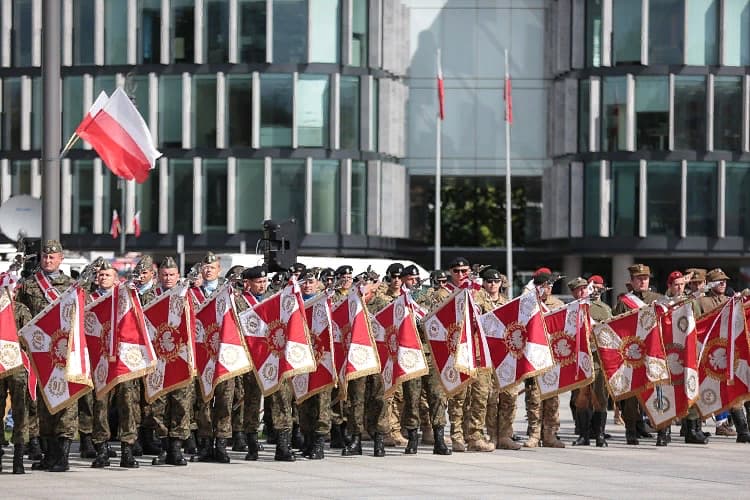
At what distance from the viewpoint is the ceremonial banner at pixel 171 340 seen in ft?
51.0

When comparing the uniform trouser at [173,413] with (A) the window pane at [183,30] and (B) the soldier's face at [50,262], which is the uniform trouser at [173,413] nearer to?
(B) the soldier's face at [50,262]

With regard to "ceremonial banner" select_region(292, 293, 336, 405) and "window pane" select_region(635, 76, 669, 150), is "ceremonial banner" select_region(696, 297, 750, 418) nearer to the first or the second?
"ceremonial banner" select_region(292, 293, 336, 405)

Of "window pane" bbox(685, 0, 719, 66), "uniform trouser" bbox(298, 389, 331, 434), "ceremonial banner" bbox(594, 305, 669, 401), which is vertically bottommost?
"uniform trouser" bbox(298, 389, 331, 434)

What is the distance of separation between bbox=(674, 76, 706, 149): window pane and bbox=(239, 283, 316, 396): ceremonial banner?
142 feet

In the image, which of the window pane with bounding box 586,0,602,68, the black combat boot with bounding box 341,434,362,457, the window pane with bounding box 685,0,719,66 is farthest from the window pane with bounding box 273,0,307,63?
the black combat boot with bounding box 341,434,362,457

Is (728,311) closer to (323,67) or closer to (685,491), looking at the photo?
(685,491)

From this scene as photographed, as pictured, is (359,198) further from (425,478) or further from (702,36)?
(425,478)

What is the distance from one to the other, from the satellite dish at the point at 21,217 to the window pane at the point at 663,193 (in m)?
40.7

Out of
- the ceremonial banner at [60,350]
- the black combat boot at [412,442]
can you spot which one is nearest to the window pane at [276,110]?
the black combat boot at [412,442]

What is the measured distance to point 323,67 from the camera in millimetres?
58500

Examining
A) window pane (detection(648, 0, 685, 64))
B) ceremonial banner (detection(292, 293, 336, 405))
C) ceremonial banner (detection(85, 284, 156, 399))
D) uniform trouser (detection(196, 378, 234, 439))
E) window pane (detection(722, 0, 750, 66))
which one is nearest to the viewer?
ceremonial banner (detection(85, 284, 156, 399))

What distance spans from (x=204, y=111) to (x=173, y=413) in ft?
144

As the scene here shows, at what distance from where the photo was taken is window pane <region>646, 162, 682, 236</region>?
58000mm

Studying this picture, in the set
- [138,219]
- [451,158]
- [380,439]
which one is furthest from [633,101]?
[380,439]
